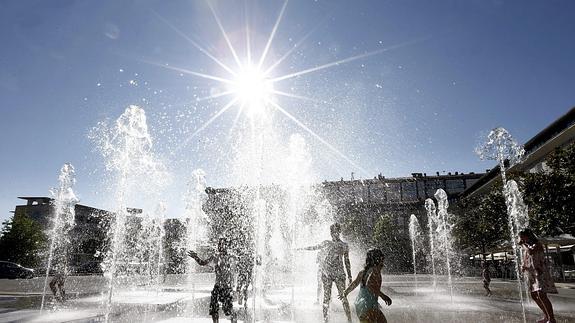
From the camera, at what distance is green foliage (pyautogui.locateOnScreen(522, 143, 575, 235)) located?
1925cm

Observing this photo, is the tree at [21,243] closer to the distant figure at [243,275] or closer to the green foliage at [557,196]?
the distant figure at [243,275]

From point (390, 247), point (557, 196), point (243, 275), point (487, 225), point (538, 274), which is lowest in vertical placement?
point (243, 275)

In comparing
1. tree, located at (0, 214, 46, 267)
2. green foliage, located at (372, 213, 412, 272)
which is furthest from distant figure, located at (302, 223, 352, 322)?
green foliage, located at (372, 213, 412, 272)

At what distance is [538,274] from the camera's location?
6.90 metres

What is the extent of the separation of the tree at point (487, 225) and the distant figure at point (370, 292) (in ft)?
90.9

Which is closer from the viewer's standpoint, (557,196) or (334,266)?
(334,266)

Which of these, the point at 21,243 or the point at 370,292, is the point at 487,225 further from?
the point at 21,243

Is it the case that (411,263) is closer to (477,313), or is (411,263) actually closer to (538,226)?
(538,226)

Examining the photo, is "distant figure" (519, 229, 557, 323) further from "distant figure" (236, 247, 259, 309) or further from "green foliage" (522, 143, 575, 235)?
"green foliage" (522, 143, 575, 235)

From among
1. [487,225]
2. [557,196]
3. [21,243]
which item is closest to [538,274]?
[557,196]

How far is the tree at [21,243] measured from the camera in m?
45.8

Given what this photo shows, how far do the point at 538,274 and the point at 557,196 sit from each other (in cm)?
1590

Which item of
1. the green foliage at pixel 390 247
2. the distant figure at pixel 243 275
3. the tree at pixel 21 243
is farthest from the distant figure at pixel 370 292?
the green foliage at pixel 390 247

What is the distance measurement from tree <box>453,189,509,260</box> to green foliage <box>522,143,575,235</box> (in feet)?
24.8
